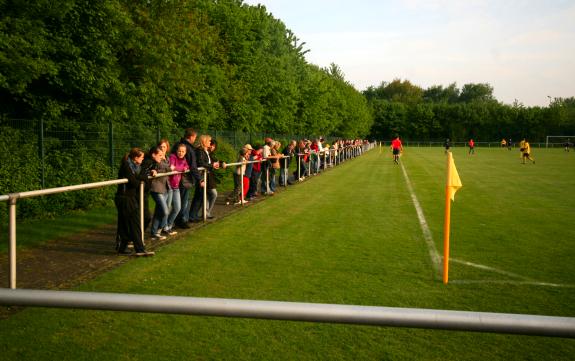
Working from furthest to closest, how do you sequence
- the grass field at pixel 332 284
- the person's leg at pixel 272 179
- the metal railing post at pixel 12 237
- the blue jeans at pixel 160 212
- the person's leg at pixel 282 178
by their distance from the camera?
1. the person's leg at pixel 282 178
2. the person's leg at pixel 272 179
3. the blue jeans at pixel 160 212
4. the metal railing post at pixel 12 237
5. the grass field at pixel 332 284

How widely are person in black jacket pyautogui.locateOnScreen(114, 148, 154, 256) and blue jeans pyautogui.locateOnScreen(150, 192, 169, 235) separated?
98cm

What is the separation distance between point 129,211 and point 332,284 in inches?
131

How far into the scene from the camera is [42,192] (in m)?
6.39

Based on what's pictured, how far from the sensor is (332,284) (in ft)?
21.8

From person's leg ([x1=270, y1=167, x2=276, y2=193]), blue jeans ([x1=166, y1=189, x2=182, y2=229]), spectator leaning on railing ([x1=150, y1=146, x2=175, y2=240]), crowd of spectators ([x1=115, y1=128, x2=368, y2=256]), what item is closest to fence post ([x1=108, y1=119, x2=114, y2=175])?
crowd of spectators ([x1=115, y1=128, x2=368, y2=256])

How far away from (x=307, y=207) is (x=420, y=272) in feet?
24.2

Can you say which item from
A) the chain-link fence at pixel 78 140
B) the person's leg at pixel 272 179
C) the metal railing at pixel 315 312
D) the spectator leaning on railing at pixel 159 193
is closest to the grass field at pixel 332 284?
the spectator leaning on railing at pixel 159 193

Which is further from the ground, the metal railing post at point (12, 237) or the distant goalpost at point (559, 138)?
the distant goalpost at point (559, 138)

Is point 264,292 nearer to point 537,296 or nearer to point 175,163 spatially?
point 537,296

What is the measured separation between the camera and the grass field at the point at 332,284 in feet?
15.3

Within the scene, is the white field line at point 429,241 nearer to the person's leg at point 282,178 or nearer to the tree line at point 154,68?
the person's leg at point 282,178

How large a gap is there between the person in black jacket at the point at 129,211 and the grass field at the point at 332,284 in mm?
366

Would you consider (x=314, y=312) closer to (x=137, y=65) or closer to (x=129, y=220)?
(x=129, y=220)

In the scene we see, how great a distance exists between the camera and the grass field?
4.65 meters
